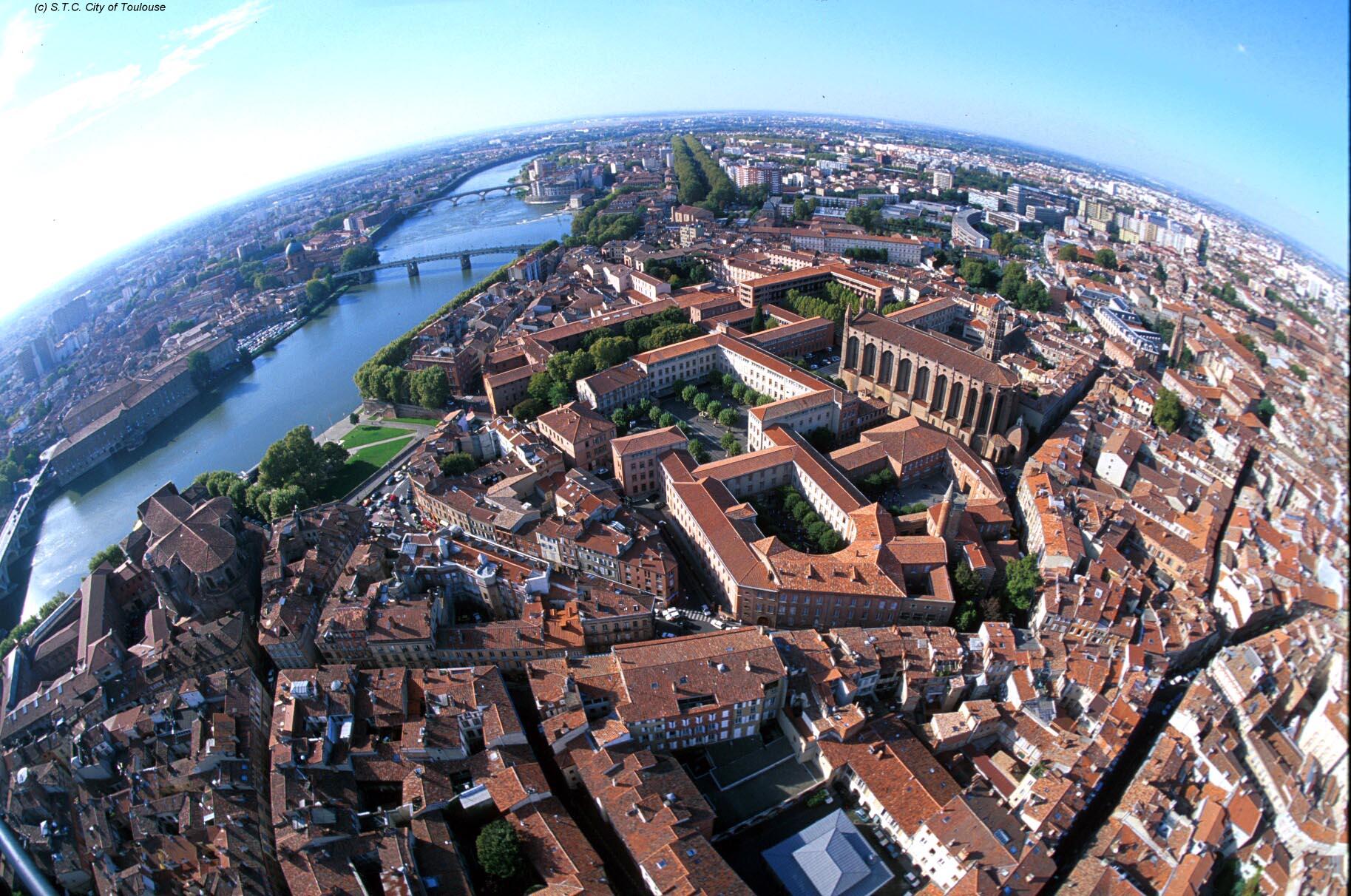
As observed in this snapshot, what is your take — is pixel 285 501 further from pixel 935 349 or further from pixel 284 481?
pixel 935 349

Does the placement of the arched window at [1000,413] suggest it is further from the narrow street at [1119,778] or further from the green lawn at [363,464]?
the green lawn at [363,464]

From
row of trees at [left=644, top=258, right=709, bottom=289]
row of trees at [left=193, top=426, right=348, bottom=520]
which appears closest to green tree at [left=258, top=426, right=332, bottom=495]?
row of trees at [left=193, top=426, right=348, bottom=520]

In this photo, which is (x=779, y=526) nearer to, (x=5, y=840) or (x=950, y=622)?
(x=950, y=622)

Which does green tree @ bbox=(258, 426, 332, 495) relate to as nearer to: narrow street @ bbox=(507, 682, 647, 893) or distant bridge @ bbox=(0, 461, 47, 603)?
distant bridge @ bbox=(0, 461, 47, 603)

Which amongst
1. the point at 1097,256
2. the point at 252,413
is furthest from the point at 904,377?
the point at 252,413

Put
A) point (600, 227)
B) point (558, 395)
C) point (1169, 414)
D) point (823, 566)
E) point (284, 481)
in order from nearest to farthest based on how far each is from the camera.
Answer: point (823, 566) < point (284, 481) < point (1169, 414) < point (558, 395) < point (600, 227)
